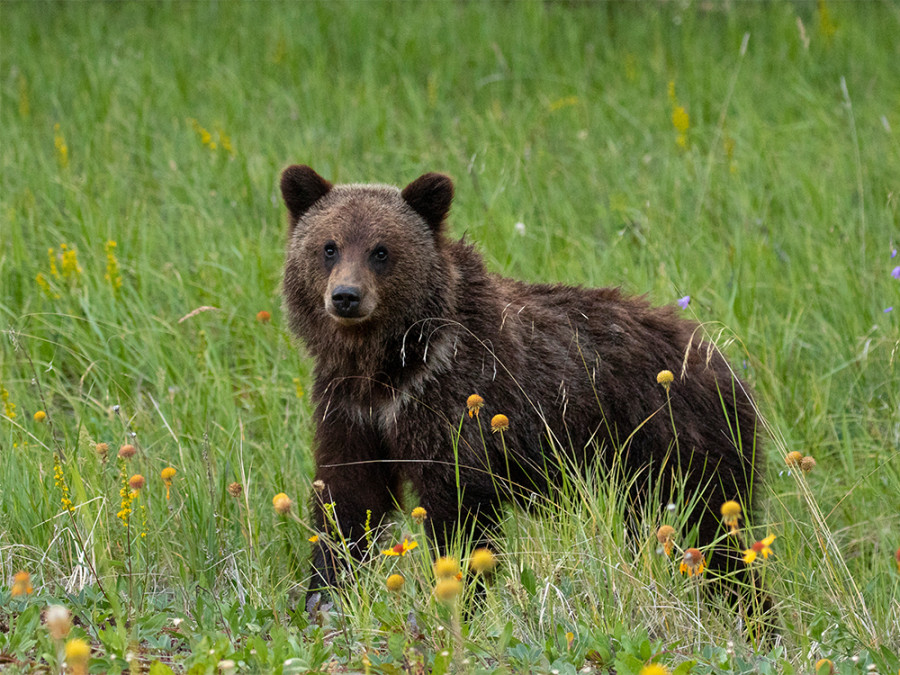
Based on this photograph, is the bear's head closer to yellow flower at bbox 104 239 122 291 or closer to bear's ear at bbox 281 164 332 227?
bear's ear at bbox 281 164 332 227

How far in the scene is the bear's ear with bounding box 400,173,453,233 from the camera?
13.9 feet

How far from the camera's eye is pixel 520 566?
353 centimetres

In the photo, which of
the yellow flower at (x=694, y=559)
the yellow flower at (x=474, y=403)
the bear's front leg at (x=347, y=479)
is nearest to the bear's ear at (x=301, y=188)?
the bear's front leg at (x=347, y=479)

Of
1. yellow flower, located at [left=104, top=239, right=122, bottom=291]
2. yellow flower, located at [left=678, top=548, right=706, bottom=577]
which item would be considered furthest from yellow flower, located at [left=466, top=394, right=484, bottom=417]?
yellow flower, located at [left=104, top=239, right=122, bottom=291]

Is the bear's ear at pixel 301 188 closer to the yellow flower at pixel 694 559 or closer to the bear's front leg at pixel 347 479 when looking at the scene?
the bear's front leg at pixel 347 479

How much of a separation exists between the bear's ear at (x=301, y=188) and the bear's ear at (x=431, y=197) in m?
0.35

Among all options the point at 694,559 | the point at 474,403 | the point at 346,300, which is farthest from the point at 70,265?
the point at 694,559

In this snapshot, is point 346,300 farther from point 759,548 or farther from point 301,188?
point 759,548

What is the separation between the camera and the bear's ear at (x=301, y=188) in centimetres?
430

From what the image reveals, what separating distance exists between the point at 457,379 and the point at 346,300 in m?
0.51

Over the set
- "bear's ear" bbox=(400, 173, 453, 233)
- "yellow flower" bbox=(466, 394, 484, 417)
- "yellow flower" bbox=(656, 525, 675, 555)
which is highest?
"bear's ear" bbox=(400, 173, 453, 233)

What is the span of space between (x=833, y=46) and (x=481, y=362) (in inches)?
292

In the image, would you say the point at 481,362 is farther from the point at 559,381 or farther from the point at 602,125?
the point at 602,125

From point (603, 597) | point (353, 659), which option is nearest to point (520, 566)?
point (603, 597)
